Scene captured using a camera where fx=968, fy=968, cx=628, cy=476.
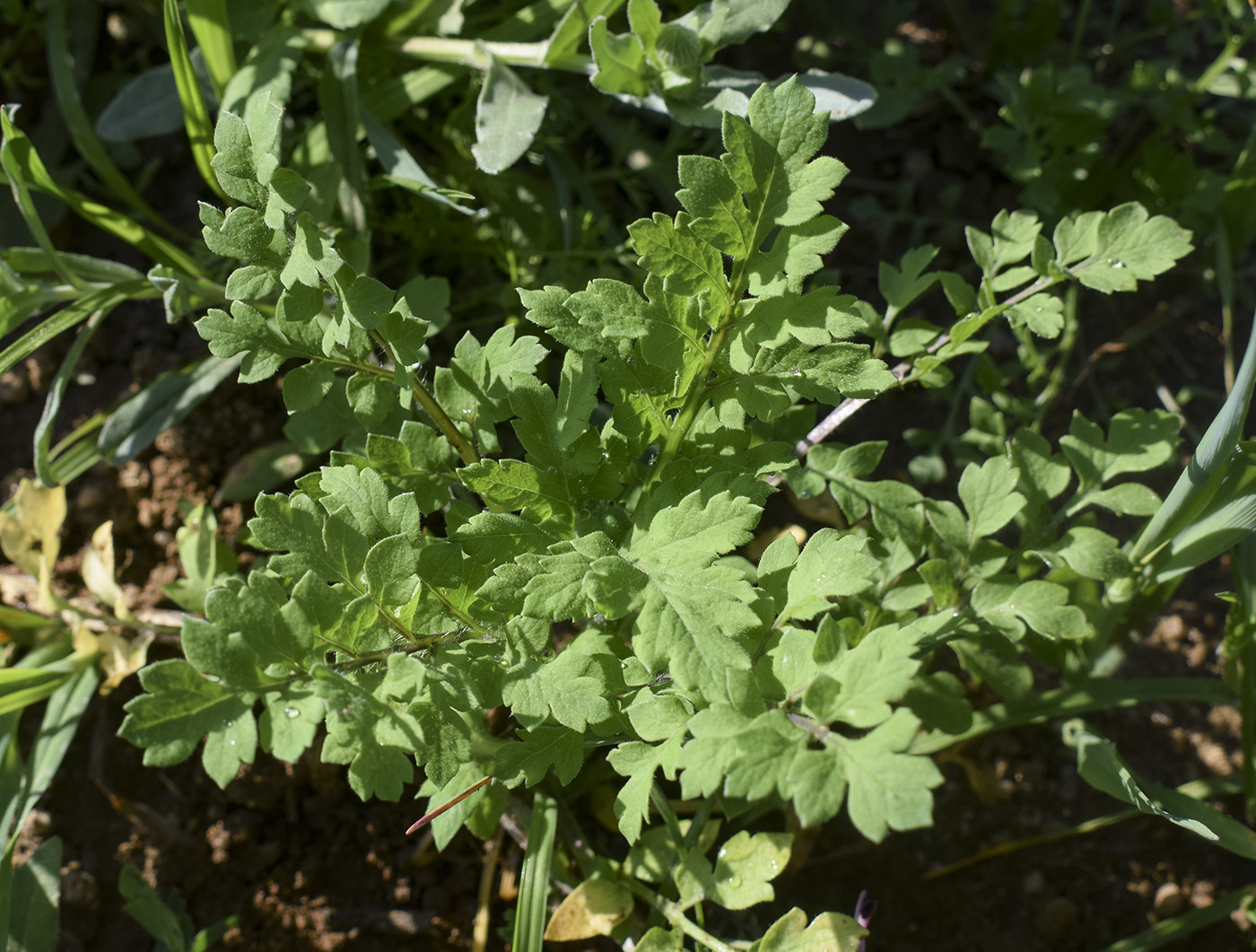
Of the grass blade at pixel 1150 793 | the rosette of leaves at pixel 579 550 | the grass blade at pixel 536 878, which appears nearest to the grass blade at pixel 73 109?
the rosette of leaves at pixel 579 550

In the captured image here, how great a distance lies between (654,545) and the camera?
124 centimetres

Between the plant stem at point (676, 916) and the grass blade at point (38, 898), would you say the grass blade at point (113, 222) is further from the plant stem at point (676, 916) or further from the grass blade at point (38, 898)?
the plant stem at point (676, 916)

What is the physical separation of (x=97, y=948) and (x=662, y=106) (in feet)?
6.48

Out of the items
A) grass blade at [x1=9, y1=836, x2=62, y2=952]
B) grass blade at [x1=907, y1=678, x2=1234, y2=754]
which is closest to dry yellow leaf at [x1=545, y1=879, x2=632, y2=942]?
grass blade at [x1=907, y1=678, x2=1234, y2=754]

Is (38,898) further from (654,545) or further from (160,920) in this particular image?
(654,545)

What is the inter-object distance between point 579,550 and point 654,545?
0.10 metres

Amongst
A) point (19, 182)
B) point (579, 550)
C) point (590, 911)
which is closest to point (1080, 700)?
point (590, 911)

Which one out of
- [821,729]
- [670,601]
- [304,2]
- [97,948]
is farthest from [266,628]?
[304,2]

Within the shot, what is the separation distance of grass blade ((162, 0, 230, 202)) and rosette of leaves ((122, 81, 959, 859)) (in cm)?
60

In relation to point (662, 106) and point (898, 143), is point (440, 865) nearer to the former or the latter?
point (662, 106)

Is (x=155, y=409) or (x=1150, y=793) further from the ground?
(x=155, y=409)

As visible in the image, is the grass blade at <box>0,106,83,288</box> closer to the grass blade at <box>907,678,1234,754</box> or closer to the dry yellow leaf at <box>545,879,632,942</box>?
the dry yellow leaf at <box>545,879,632,942</box>

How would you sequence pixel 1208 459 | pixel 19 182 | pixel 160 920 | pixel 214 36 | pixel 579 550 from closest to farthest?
1. pixel 579 550
2. pixel 1208 459
3. pixel 19 182
4. pixel 160 920
5. pixel 214 36

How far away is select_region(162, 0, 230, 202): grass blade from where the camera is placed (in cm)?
169
